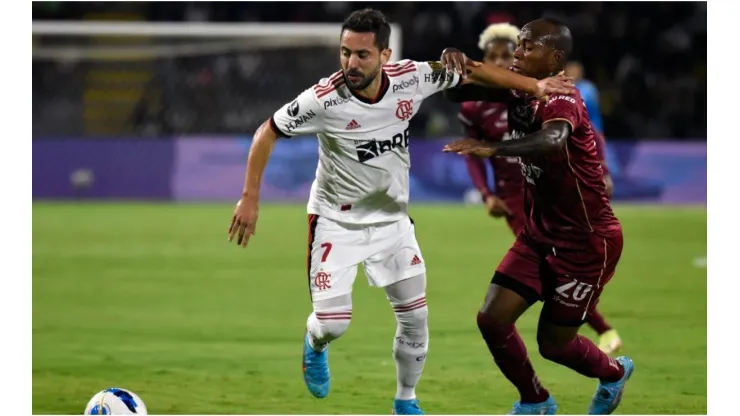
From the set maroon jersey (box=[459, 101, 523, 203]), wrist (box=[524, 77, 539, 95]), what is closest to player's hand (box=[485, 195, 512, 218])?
maroon jersey (box=[459, 101, 523, 203])

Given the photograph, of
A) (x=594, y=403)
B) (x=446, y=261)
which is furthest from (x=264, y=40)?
→ (x=594, y=403)

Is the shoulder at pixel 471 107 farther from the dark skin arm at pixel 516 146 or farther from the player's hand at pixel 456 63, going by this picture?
the dark skin arm at pixel 516 146

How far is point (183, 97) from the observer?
21328mm

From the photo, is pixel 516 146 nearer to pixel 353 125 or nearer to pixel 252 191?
pixel 353 125

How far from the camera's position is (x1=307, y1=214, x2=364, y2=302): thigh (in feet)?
20.5

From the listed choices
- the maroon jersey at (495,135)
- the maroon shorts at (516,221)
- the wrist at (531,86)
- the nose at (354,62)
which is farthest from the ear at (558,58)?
the maroon shorts at (516,221)

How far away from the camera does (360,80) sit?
595 centimetres

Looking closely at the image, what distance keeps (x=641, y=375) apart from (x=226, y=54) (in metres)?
14.8

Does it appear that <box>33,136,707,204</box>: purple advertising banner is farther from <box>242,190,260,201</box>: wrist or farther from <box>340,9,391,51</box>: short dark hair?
<box>242,190,260,201</box>: wrist

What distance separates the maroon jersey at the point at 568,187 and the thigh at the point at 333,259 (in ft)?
3.29

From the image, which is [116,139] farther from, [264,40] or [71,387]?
[71,387]

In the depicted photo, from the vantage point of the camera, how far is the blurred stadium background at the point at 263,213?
7.57 m

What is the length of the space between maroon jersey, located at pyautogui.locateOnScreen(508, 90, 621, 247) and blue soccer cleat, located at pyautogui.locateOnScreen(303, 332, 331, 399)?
144 centimetres

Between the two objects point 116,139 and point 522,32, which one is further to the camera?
point 116,139
